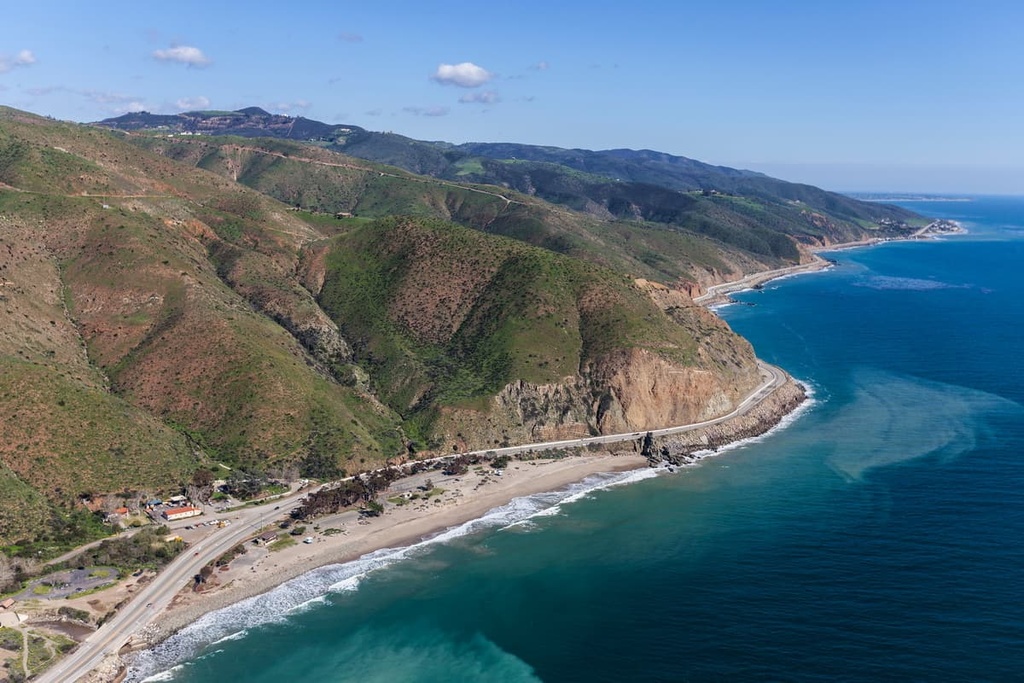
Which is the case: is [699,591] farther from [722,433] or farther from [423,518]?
[722,433]

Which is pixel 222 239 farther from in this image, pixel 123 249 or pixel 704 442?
pixel 704 442

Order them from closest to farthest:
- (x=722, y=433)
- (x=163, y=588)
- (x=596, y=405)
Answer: (x=163, y=588)
(x=596, y=405)
(x=722, y=433)

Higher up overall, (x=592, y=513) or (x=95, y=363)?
(x=95, y=363)

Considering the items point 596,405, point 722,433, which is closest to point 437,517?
point 596,405

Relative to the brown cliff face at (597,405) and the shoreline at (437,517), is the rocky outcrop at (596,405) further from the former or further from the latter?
the shoreline at (437,517)

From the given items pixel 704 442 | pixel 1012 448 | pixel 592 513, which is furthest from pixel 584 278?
pixel 1012 448

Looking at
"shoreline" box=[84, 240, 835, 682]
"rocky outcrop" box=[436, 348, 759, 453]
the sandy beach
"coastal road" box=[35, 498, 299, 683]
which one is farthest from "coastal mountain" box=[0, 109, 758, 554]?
"coastal road" box=[35, 498, 299, 683]
